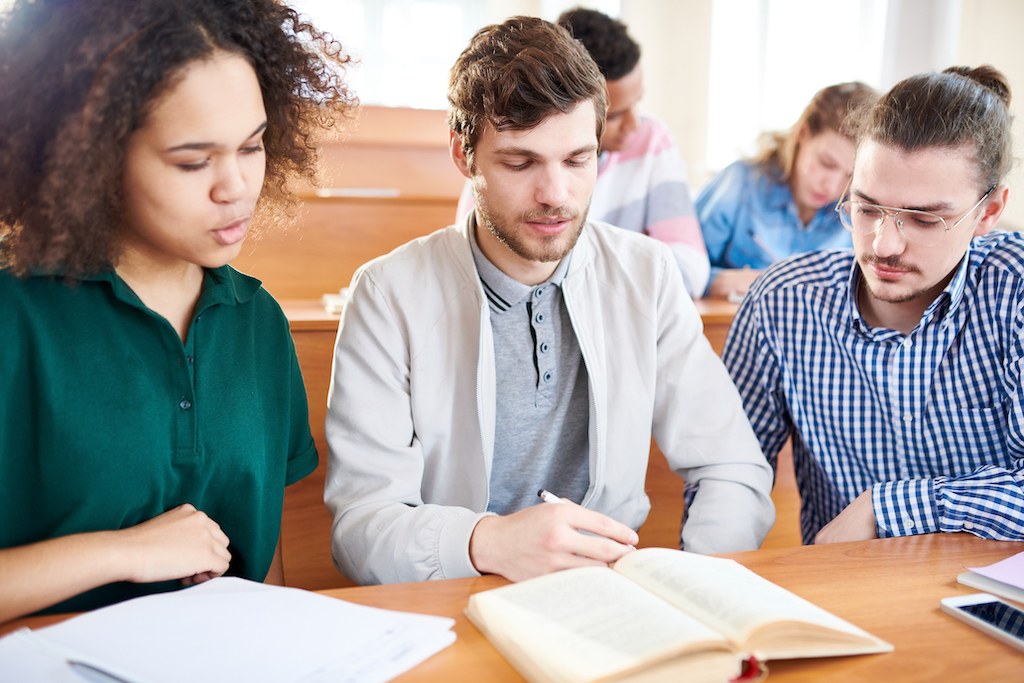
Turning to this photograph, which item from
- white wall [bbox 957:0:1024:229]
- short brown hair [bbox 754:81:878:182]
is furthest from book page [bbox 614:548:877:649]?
white wall [bbox 957:0:1024:229]

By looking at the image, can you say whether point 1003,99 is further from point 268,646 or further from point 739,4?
point 739,4

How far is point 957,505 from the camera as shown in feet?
3.11

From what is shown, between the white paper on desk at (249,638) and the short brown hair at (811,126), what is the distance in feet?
6.17

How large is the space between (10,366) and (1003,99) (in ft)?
4.46

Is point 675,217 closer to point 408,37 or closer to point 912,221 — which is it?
point 912,221

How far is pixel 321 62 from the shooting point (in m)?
1.01

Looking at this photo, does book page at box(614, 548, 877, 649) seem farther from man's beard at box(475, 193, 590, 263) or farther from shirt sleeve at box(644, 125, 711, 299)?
shirt sleeve at box(644, 125, 711, 299)

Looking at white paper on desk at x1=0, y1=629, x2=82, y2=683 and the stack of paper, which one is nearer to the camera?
white paper on desk at x1=0, y1=629, x2=82, y2=683

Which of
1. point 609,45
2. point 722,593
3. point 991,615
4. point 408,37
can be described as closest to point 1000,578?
point 991,615

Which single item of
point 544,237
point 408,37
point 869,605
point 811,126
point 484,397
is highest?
point 408,37

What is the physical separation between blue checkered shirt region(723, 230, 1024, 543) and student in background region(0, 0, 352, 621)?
2.68 feet

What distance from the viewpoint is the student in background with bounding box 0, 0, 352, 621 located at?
0.76m

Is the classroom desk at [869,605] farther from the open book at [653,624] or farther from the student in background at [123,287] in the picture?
the student in background at [123,287]

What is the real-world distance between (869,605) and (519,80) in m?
0.74
